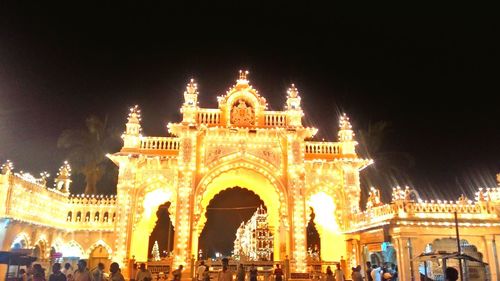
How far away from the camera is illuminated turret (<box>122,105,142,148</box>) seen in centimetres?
2273

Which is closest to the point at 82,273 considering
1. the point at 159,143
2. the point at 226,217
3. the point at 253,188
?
the point at 159,143

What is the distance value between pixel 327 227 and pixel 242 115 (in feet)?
26.1

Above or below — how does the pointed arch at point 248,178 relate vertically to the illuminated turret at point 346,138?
below

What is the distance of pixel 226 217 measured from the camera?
107 ft

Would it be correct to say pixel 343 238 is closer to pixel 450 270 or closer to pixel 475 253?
pixel 475 253

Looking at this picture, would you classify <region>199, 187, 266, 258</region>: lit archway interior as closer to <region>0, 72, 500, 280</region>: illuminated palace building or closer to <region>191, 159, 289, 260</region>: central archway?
<region>191, 159, 289, 260</region>: central archway

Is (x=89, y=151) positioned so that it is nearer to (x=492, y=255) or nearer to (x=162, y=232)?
(x=162, y=232)

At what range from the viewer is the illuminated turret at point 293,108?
74.4ft

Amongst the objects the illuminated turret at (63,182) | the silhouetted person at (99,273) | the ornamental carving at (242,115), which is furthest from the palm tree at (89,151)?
the silhouetted person at (99,273)

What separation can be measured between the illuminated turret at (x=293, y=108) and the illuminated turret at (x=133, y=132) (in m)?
8.11

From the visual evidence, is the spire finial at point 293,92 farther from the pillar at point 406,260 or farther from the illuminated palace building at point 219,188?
the pillar at point 406,260

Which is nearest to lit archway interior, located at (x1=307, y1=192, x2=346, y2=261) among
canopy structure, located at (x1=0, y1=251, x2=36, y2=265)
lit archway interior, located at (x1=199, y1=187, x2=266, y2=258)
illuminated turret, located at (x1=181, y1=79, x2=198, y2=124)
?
lit archway interior, located at (x1=199, y1=187, x2=266, y2=258)

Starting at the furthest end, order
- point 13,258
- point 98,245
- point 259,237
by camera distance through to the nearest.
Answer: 1. point 259,237
2. point 98,245
3. point 13,258

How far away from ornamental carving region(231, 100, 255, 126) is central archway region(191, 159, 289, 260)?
215 centimetres
